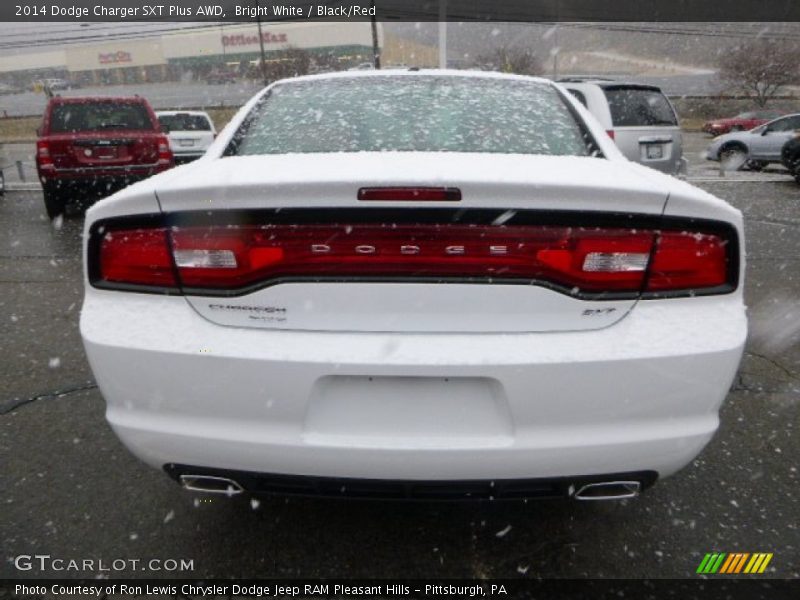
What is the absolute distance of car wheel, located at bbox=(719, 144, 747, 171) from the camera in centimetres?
1633

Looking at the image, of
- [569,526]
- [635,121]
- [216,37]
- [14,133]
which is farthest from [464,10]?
[216,37]

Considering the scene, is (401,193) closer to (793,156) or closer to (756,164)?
(793,156)

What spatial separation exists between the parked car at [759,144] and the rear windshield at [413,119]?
15710 mm

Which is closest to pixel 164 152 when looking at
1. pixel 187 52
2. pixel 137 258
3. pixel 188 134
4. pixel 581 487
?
pixel 188 134

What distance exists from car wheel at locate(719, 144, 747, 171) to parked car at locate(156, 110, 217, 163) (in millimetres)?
13421

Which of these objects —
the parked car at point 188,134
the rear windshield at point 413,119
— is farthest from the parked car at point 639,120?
the parked car at point 188,134

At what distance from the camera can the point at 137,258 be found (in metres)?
1.73

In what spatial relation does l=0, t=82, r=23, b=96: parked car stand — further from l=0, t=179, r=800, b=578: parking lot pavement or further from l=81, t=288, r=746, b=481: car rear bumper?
l=81, t=288, r=746, b=481: car rear bumper

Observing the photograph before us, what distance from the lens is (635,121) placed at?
9.20 meters

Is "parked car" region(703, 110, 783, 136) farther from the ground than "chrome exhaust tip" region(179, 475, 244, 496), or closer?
closer

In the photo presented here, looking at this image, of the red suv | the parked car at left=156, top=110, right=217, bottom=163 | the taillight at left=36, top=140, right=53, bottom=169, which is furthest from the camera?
the parked car at left=156, top=110, right=217, bottom=163

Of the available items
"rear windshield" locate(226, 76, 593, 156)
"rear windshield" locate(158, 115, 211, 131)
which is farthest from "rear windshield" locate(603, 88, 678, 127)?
"rear windshield" locate(158, 115, 211, 131)

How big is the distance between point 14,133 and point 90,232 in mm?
47837

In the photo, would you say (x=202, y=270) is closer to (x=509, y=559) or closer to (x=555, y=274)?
(x=555, y=274)
